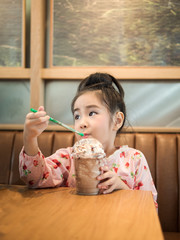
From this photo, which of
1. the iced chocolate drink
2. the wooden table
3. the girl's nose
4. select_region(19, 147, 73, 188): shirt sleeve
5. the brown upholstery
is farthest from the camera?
the brown upholstery

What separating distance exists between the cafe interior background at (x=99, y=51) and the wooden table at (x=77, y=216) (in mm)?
1067

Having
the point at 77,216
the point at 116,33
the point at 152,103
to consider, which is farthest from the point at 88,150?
the point at 116,33

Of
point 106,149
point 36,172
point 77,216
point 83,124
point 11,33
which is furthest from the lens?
point 11,33

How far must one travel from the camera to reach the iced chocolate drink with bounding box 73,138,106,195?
103 centimetres

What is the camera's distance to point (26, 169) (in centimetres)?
119

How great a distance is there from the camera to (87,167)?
3.39 ft

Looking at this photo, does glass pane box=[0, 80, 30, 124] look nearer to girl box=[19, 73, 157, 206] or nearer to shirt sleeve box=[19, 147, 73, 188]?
girl box=[19, 73, 157, 206]

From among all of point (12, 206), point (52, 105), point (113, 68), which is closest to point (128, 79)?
point (113, 68)

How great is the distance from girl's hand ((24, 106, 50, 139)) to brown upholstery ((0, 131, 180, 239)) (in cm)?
76

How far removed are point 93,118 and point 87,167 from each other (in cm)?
38

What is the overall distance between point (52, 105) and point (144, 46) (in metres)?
0.74

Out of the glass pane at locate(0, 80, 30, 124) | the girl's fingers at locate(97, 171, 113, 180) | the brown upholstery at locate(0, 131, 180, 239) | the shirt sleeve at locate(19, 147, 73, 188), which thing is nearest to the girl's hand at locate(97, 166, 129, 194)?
the girl's fingers at locate(97, 171, 113, 180)

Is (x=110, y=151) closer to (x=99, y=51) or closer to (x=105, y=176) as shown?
(x=105, y=176)

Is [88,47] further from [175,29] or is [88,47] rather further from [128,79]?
[175,29]
